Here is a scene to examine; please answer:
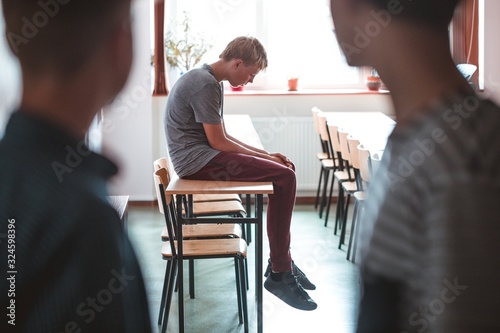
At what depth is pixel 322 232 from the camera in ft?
19.6

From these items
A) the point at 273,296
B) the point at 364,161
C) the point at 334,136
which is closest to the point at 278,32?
the point at 334,136

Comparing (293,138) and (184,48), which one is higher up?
(184,48)

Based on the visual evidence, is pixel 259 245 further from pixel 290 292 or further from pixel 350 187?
pixel 350 187

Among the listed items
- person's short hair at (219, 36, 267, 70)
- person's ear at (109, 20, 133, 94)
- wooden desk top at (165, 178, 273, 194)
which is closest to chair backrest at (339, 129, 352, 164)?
person's short hair at (219, 36, 267, 70)

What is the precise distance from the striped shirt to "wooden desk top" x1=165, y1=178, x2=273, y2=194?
2927 mm

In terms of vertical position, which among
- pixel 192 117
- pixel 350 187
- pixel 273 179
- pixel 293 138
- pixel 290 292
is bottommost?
pixel 290 292

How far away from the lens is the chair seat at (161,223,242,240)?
3.89 meters

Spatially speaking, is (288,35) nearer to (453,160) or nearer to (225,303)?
(225,303)

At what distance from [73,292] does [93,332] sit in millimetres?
30

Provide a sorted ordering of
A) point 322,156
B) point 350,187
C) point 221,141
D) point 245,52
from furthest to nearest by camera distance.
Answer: point 322,156
point 350,187
point 245,52
point 221,141

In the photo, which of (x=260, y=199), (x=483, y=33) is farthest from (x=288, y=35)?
(x=260, y=199)

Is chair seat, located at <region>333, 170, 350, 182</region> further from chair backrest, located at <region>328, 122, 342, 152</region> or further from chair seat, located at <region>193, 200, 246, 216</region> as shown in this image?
chair seat, located at <region>193, 200, 246, 216</region>

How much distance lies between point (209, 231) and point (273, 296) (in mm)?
757

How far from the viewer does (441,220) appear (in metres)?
0.48
